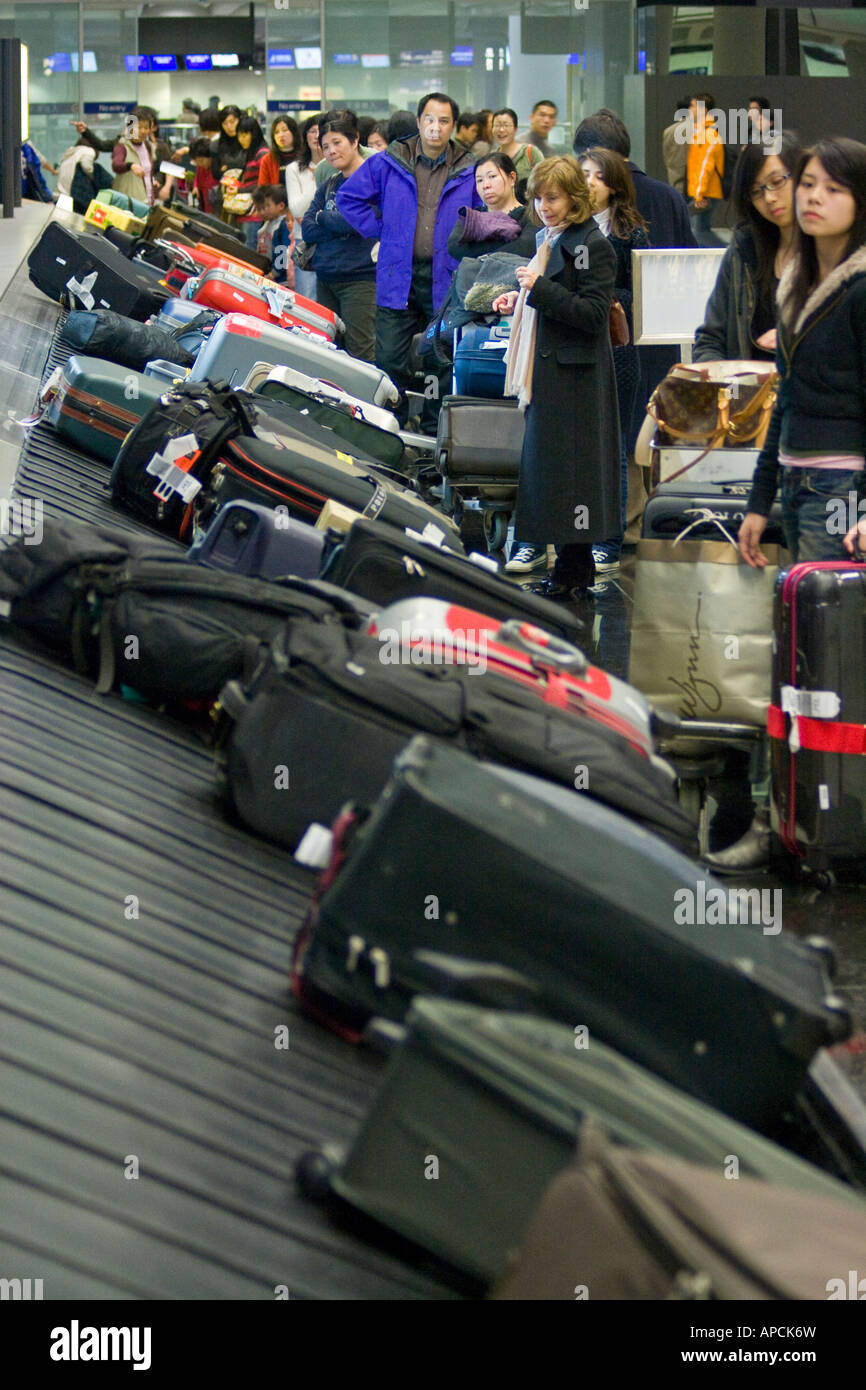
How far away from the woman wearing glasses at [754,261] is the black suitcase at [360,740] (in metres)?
2.34

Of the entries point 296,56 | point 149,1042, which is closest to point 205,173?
point 296,56

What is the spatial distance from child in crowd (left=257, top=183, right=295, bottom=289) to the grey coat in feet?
24.3

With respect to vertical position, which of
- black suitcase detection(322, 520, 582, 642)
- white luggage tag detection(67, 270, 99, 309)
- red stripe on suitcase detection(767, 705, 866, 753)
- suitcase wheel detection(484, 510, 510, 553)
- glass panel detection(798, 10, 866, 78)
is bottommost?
red stripe on suitcase detection(767, 705, 866, 753)

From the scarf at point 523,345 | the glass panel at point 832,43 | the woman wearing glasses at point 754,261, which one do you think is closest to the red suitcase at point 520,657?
the woman wearing glasses at point 754,261

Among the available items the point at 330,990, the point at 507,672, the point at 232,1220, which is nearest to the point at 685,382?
the point at 507,672

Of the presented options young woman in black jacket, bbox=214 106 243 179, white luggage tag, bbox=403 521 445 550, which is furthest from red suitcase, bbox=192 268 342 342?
young woman in black jacket, bbox=214 106 243 179

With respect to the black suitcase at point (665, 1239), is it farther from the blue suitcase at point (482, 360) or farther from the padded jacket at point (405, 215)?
the padded jacket at point (405, 215)

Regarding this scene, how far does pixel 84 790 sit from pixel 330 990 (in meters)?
0.77

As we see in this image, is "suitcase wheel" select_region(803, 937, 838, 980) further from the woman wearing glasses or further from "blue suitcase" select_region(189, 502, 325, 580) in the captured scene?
the woman wearing glasses

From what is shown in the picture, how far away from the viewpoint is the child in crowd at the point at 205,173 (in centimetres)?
1584

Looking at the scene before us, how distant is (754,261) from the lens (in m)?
4.61

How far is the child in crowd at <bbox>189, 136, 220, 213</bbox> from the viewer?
15.8m
